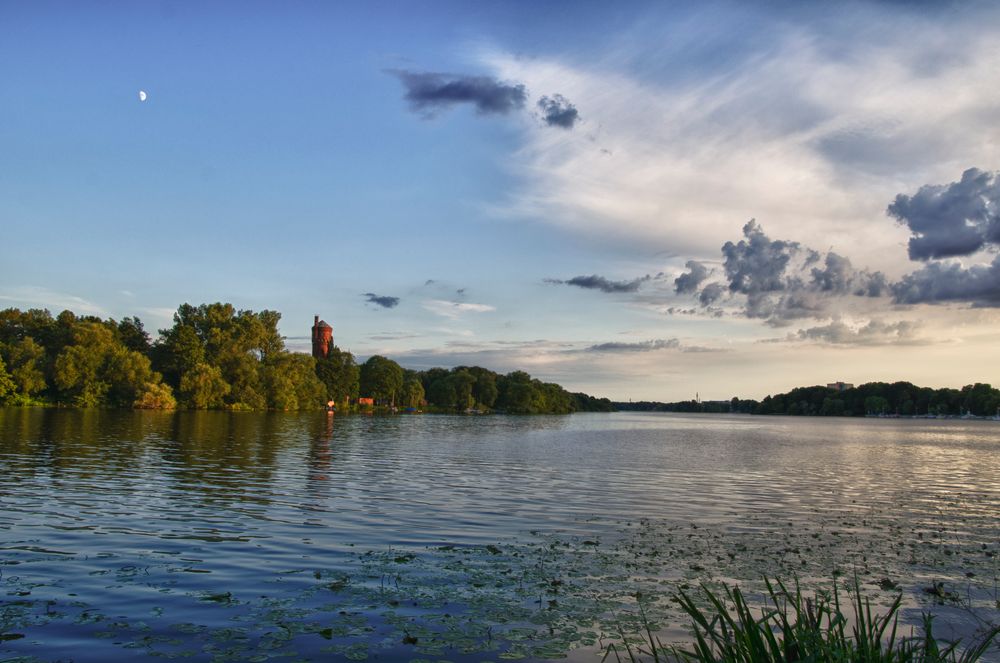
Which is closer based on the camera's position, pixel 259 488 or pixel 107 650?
pixel 107 650

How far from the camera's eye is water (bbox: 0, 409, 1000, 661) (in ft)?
38.0

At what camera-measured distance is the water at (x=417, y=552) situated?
1157cm

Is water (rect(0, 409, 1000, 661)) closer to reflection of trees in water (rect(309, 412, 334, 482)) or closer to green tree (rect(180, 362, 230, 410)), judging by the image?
reflection of trees in water (rect(309, 412, 334, 482))

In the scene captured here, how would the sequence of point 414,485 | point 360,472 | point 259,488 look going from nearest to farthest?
1. point 259,488
2. point 414,485
3. point 360,472

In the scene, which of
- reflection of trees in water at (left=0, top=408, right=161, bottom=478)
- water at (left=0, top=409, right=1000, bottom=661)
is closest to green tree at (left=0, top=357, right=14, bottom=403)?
reflection of trees in water at (left=0, top=408, right=161, bottom=478)

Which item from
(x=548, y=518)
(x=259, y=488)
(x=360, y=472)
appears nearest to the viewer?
(x=548, y=518)

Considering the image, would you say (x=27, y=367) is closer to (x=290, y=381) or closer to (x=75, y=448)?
(x=290, y=381)

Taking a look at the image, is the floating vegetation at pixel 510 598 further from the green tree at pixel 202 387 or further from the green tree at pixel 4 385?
the green tree at pixel 202 387

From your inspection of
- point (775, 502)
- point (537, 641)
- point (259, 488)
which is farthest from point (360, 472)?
point (537, 641)

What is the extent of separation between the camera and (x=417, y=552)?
18.1m

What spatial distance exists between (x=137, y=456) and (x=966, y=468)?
59264 mm

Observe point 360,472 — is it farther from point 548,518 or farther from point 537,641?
point 537,641

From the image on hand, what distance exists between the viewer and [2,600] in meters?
12.6

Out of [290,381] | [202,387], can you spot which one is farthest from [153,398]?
[290,381]
